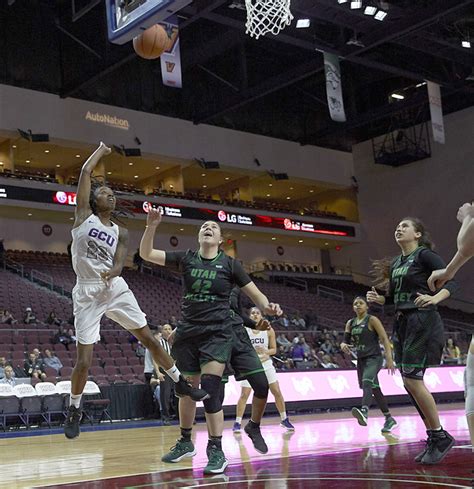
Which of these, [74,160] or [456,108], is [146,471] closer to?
[74,160]

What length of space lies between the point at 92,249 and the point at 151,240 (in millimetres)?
516

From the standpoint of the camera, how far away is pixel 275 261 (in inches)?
1496

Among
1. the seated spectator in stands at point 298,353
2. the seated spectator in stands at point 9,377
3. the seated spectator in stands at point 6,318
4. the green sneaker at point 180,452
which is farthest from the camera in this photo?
the seated spectator in stands at point 6,318

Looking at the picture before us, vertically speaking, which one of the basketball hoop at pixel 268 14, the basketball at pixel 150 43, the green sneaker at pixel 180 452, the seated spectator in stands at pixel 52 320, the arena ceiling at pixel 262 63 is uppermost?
the arena ceiling at pixel 262 63

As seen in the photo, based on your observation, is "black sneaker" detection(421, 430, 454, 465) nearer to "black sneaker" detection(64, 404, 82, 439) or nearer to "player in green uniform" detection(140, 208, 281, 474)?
"player in green uniform" detection(140, 208, 281, 474)

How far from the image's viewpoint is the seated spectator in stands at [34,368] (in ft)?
46.0

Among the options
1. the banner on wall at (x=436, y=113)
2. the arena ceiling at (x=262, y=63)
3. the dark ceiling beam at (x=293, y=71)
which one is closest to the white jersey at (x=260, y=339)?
the arena ceiling at (x=262, y=63)

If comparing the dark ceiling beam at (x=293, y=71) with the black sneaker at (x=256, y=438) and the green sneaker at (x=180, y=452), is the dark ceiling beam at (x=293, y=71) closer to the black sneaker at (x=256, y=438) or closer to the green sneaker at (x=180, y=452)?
the black sneaker at (x=256, y=438)

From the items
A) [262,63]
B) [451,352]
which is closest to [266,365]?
[451,352]

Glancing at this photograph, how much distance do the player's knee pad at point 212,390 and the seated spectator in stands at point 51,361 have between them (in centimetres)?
980

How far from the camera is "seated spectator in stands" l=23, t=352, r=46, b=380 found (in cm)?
1402

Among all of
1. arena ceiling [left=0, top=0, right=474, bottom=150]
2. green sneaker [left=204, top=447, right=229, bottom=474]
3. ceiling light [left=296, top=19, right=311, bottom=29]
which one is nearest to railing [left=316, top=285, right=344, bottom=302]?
arena ceiling [left=0, top=0, right=474, bottom=150]

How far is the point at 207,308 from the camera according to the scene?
18.7 ft

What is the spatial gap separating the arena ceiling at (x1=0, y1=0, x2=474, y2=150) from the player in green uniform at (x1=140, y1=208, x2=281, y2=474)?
16250mm
